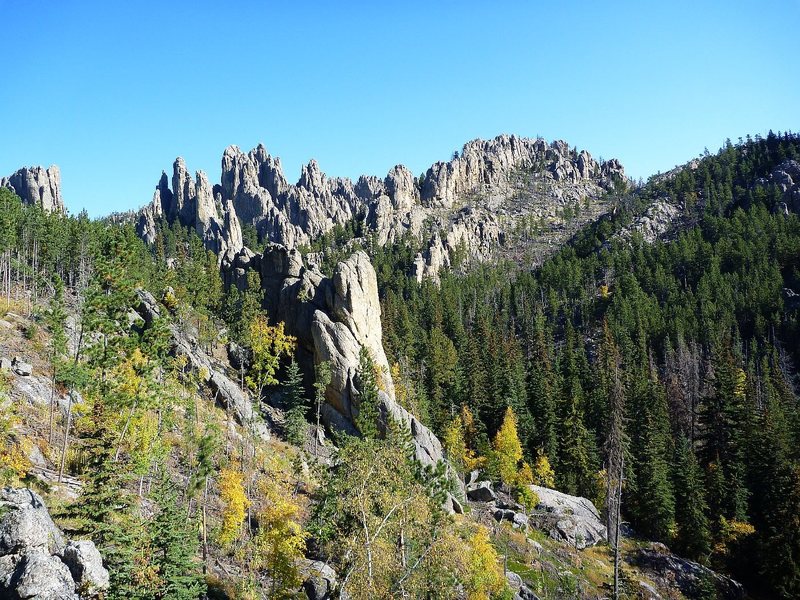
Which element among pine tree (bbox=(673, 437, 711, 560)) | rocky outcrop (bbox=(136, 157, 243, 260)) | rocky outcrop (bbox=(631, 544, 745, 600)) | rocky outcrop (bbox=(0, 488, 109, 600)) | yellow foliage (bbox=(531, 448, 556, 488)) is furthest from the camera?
rocky outcrop (bbox=(136, 157, 243, 260))

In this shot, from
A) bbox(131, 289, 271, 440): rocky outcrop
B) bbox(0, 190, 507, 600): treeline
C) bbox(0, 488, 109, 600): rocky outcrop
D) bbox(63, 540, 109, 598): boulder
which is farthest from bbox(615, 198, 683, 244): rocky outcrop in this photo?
bbox(0, 488, 109, 600): rocky outcrop

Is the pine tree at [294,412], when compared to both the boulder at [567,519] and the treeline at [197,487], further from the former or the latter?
the boulder at [567,519]

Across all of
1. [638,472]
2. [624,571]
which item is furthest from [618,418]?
[638,472]

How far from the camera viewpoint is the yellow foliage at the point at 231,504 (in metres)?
33.7

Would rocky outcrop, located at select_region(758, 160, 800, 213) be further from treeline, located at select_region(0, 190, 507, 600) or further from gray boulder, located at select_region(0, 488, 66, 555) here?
gray boulder, located at select_region(0, 488, 66, 555)

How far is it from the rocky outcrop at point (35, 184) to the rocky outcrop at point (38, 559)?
20763 centimetres

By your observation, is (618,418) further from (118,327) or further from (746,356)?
(746,356)

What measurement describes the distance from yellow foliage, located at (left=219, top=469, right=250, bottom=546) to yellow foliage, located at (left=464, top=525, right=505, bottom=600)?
1554cm

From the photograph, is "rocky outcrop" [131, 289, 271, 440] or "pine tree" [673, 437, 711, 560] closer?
"rocky outcrop" [131, 289, 271, 440]

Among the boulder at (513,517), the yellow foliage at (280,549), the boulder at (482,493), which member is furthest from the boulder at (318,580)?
the boulder at (482,493)

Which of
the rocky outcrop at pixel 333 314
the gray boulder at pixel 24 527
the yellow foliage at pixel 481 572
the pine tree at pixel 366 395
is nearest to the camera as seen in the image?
the gray boulder at pixel 24 527

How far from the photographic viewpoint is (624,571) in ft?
158

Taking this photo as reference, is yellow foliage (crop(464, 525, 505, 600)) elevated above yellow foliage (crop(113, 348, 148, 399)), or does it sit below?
below

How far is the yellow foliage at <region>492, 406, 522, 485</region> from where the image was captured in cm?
6488
